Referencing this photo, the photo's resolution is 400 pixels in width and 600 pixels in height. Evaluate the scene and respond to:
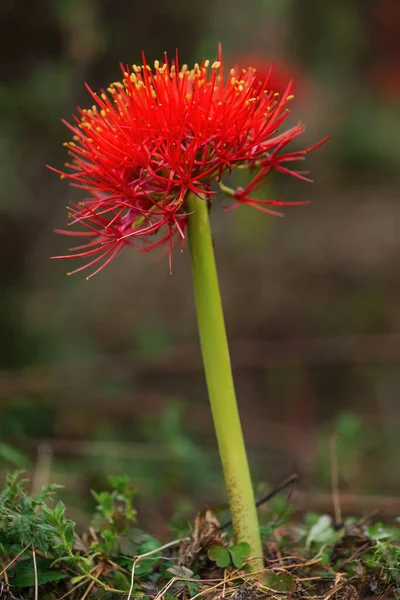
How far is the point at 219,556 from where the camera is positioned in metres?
1.30

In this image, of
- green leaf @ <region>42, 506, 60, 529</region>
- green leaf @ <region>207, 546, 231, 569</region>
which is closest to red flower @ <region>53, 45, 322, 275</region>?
green leaf @ <region>42, 506, 60, 529</region>

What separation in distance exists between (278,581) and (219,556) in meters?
0.11

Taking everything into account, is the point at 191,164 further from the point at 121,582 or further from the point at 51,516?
the point at 121,582

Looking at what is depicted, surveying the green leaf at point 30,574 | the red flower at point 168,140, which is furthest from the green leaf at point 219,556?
the red flower at point 168,140

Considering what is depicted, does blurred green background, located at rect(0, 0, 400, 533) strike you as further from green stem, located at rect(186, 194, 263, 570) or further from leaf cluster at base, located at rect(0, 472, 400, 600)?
green stem, located at rect(186, 194, 263, 570)

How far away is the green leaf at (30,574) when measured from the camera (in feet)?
4.23

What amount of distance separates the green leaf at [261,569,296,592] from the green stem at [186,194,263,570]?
3 cm

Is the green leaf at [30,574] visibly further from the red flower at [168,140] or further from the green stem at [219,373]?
the red flower at [168,140]

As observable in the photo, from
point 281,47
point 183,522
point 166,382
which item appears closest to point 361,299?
point 166,382

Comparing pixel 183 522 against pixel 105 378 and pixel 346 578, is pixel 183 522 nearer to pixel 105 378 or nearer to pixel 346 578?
pixel 346 578

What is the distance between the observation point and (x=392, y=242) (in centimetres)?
507

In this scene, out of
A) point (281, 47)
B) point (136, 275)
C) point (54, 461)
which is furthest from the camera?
point (136, 275)

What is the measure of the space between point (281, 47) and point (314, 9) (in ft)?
1.41

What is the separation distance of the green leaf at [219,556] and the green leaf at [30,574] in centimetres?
27
